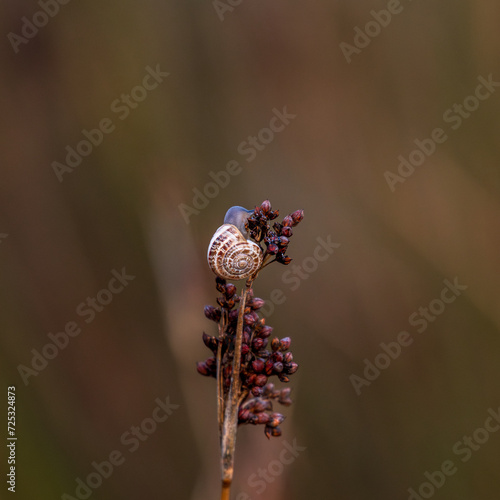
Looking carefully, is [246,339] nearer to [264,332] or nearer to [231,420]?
[264,332]

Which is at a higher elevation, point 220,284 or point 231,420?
point 220,284

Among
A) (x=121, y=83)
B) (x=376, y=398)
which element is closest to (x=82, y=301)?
(x=121, y=83)

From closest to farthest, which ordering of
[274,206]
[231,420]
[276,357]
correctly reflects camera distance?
[231,420], [276,357], [274,206]

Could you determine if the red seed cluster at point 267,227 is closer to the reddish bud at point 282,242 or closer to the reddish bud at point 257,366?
the reddish bud at point 282,242

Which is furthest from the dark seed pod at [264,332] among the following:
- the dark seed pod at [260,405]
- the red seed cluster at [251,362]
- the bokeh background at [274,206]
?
the bokeh background at [274,206]

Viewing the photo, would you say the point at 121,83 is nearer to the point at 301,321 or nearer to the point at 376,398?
the point at 301,321

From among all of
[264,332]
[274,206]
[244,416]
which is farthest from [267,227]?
[274,206]

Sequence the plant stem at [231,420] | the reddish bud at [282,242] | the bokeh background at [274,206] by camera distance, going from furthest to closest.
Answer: the bokeh background at [274,206], the reddish bud at [282,242], the plant stem at [231,420]
